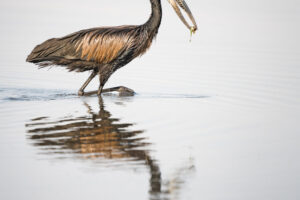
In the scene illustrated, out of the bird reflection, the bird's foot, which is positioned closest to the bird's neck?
the bird's foot

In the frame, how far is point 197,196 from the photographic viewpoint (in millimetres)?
7602

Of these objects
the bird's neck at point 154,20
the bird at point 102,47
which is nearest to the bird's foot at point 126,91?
the bird at point 102,47

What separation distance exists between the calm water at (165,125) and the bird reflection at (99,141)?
0.01m

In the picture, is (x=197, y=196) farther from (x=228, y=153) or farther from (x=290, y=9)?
(x=290, y=9)

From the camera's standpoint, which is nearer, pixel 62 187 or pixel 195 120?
pixel 62 187

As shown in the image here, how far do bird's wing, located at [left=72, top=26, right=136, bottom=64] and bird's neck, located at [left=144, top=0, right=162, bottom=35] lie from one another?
31 cm

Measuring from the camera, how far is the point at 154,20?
14047mm

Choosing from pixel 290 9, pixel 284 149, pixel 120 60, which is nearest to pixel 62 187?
pixel 284 149

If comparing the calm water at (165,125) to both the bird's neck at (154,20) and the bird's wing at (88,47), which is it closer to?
the bird's wing at (88,47)

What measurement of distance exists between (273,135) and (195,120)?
1.42m

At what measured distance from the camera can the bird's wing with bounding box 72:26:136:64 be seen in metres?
13.8

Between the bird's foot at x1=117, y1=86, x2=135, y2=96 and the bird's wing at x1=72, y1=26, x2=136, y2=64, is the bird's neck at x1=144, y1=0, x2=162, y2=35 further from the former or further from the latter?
the bird's foot at x1=117, y1=86, x2=135, y2=96

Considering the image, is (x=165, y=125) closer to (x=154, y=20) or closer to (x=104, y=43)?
(x=104, y=43)

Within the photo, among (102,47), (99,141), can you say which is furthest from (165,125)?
(102,47)
